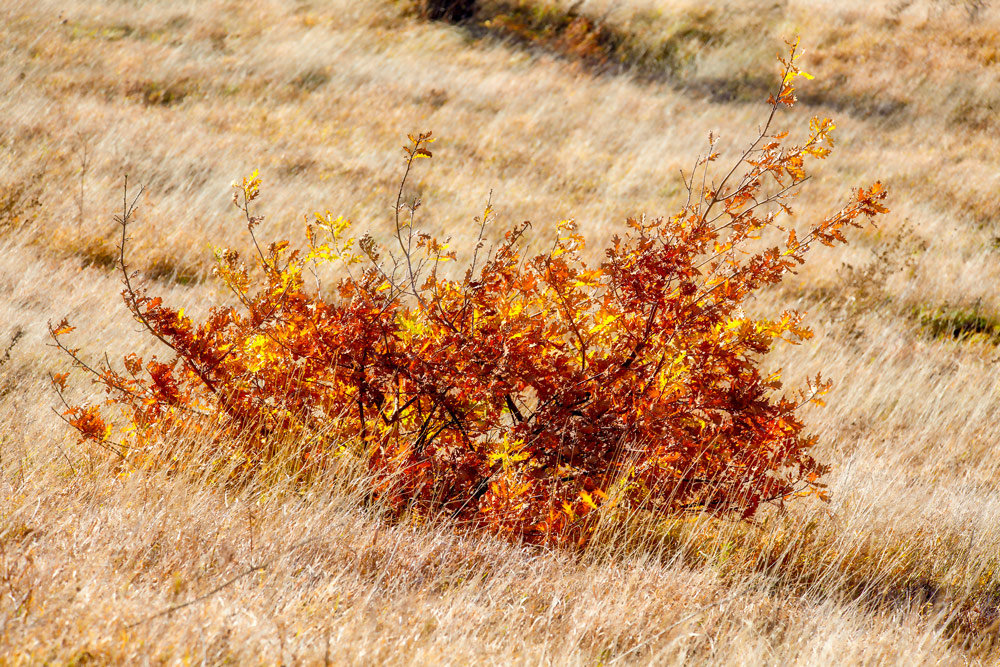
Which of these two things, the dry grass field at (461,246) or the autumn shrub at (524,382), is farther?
the autumn shrub at (524,382)

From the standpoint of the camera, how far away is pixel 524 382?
283 centimetres

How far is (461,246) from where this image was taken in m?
6.80

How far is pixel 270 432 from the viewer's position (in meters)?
3.10

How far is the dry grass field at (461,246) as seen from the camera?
86.4 inches

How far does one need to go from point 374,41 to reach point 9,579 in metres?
13.0

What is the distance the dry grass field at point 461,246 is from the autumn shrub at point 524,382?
Answer: 0.20 m

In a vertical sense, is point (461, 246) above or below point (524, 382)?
below

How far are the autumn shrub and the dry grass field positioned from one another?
7.8 inches

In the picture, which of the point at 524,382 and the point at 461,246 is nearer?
the point at 524,382

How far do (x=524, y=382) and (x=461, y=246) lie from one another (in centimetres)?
412

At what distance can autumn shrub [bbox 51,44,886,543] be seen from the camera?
9.30 feet

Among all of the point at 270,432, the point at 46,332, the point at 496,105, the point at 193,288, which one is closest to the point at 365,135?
the point at 496,105

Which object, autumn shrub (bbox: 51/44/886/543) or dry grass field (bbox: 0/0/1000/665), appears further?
autumn shrub (bbox: 51/44/886/543)

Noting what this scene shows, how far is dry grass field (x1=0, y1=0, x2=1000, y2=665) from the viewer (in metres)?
2.19
